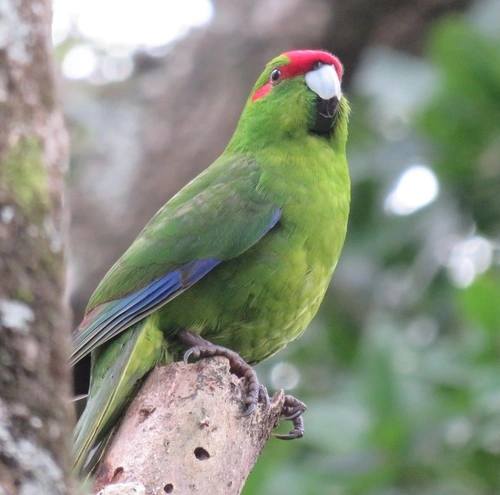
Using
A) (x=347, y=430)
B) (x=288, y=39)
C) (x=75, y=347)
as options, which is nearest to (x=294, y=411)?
(x=75, y=347)

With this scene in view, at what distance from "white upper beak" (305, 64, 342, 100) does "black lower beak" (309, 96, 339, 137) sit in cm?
2

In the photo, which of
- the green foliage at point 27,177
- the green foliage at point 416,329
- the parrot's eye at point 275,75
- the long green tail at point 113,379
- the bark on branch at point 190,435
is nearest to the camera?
the green foliage at point 27,177

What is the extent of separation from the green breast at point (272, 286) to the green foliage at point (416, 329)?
0.97 m

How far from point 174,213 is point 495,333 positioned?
1713 millimetres

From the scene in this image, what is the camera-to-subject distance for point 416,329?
520 cm

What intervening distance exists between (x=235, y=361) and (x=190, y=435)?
50 centimetres

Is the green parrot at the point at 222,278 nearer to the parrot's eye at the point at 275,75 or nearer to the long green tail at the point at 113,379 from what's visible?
the long green tail at the point at 113,379

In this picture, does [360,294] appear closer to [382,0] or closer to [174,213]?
[382,0]

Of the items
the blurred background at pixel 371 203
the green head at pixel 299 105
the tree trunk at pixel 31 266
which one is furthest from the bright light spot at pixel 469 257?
the tree trunk at pixel 31 266

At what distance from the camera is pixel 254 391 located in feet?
9.00

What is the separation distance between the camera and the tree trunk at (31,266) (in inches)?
54.4

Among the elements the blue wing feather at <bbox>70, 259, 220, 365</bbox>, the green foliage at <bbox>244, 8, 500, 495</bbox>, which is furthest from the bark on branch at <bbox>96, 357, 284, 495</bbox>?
the green foliage at <bbox>244, 8, 500, 495</bbox>

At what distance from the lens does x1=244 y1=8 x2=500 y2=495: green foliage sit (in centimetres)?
429

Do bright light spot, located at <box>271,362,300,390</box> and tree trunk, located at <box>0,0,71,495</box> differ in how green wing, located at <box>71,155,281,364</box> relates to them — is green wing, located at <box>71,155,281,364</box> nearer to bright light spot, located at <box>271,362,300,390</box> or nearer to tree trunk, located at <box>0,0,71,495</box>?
tree trunk, located at <box>0,0,71,495</box>
